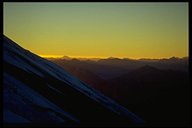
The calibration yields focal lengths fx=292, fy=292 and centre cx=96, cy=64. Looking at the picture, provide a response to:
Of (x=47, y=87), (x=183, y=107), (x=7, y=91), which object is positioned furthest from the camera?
(x=183, y=107)

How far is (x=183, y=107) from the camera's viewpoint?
281 feet

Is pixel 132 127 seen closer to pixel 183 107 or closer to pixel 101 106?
pixel 101 106

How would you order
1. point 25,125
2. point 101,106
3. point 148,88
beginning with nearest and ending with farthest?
point 25,125
point 101,106
point 148,88

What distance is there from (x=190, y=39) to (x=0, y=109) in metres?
4.49

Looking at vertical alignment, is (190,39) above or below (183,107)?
above

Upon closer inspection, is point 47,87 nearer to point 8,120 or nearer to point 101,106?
point 101,106

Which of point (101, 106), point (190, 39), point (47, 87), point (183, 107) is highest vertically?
point (190, 39)

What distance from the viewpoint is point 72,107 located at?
25.3 metres

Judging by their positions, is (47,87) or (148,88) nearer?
(47,87)

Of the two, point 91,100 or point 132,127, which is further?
point 91,100

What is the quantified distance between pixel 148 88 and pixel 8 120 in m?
133

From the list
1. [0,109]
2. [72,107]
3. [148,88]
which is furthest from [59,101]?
[148,88]

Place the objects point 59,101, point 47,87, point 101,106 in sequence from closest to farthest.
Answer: point 59,101, point 47,87, point 101,106

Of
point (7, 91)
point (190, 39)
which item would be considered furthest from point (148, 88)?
point (190, 39)
